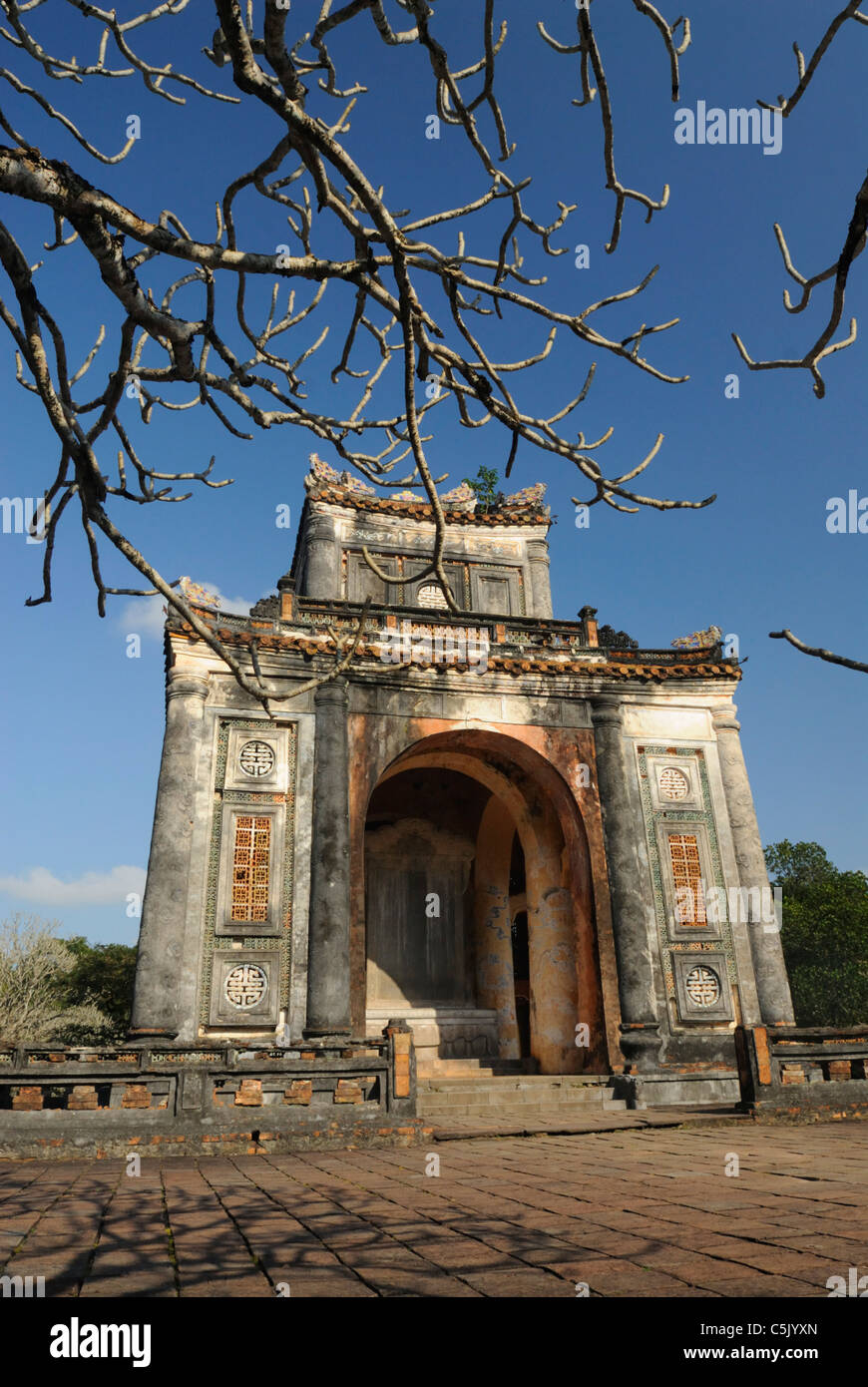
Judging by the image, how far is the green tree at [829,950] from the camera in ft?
121

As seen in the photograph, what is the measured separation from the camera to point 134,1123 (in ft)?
28.9

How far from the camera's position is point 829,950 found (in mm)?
37938

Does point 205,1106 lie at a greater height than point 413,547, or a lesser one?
lesser

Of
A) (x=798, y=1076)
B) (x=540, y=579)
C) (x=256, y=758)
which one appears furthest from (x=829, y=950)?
(x=256, y=758)

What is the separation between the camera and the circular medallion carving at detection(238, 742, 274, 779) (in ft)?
47.9

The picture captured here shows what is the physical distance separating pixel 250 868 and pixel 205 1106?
17.4ft

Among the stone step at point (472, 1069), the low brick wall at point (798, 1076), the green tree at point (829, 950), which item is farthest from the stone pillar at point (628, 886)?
the green tree at point (829, 950)

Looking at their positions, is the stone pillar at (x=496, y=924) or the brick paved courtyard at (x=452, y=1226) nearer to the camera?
the brick paved courtyard at (x=452, y=1226)

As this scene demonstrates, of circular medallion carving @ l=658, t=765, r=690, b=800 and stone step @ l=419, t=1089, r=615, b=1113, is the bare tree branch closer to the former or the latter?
stone step @ l=419, t=1089, r=615, b=1113

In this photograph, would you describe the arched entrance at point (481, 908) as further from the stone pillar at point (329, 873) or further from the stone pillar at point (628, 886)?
the stone pillar at point (329, 873)

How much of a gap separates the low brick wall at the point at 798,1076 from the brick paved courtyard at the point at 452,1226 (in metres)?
3.07

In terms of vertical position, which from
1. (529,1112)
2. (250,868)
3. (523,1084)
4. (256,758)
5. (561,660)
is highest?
(561,660)

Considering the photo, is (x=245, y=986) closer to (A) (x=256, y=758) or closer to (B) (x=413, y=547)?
(A) (x=256, y=758)

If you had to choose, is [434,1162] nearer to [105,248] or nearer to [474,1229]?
[474,1229]
